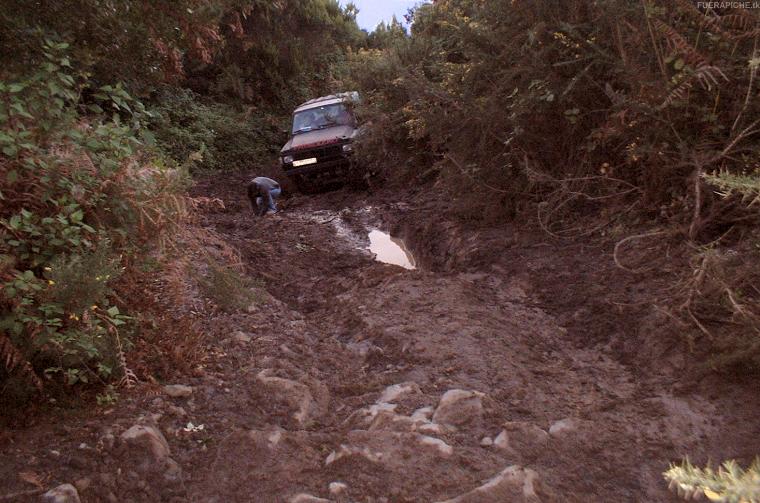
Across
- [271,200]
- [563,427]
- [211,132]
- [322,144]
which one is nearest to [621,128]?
[563,427]

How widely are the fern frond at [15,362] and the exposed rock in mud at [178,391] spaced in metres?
0.64

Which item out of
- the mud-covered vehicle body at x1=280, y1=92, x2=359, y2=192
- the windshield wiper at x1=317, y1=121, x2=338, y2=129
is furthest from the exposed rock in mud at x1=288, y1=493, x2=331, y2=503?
the windshield wiper at x1=317, y1=121, x2=338, y2=129

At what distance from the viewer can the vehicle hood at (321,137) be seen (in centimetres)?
1298

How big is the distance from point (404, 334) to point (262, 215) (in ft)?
24.9

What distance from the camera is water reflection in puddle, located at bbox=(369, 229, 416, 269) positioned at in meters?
A: 9.27

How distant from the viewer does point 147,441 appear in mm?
3010

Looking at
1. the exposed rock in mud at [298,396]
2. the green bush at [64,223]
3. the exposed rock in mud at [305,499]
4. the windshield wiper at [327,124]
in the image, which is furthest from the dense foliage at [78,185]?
the windshield wiper at [327,124]

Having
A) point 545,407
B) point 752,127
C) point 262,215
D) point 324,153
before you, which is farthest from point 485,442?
point 324,153

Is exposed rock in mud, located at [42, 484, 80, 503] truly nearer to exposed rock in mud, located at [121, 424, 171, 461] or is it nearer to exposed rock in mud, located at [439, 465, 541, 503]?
exposed rock in mud, located at [121, 424, 171, 461]

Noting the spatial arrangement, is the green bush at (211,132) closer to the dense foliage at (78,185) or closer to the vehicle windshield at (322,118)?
the vehicle windshield at (322,118)

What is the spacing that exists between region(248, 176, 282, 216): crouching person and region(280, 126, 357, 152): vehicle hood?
4.57ft

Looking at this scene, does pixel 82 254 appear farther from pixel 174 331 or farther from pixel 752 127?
pixel 752 127

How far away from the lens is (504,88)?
6.79 meters

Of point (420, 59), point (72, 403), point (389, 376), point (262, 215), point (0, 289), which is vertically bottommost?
point (389, 376)
